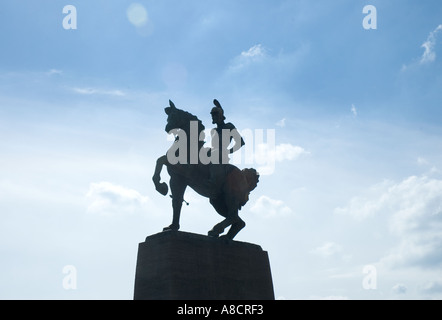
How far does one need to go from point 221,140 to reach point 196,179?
3.79 feet

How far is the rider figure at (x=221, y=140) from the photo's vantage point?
453 inches

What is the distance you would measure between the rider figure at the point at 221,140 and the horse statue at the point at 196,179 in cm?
5

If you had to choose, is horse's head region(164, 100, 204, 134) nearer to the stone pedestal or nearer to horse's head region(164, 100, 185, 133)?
horse's head region(164, 100, 185, 133)

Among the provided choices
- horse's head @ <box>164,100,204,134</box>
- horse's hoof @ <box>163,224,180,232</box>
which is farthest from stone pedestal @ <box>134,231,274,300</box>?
horse's head @ <box>164,100,204,134</box>

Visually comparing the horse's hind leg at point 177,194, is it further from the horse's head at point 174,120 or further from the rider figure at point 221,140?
the horse's head at point 174,120

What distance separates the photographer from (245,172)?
12.5 m

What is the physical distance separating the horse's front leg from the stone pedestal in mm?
1075

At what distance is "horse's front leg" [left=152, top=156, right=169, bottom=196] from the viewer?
1098 cm

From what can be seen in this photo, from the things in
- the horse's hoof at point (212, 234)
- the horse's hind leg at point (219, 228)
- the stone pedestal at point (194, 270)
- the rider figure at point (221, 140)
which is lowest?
the stone pedestal at point (194, 270)

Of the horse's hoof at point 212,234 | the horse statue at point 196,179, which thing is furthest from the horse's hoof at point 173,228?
the horse's hoof at point 212,234
